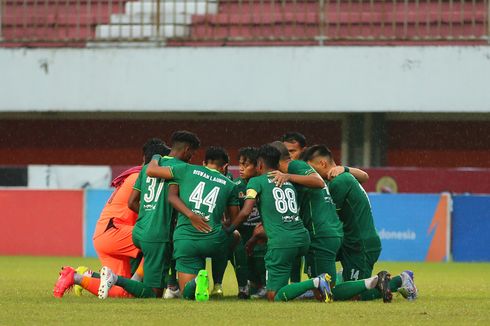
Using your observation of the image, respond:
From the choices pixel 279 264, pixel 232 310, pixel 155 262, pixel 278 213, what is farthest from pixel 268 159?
pixel 232 310

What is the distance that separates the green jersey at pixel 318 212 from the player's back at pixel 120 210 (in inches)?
74.1

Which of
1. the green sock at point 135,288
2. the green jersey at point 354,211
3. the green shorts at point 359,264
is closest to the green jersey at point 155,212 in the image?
the green sock at point 135,288

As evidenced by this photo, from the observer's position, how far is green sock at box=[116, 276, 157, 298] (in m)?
12.0

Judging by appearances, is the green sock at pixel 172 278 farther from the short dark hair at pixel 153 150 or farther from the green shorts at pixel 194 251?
the short dark hair at pixel 153 150

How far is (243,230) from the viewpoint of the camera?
507 inches

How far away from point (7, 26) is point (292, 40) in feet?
18.1

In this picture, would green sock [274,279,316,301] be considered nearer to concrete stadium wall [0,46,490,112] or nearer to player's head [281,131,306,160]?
player's head [281,131,306,160]

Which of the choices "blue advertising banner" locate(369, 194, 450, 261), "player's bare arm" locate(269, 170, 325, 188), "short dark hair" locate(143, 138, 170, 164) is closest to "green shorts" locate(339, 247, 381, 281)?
"player's bare arm" locate(269, 170, 325, 188)

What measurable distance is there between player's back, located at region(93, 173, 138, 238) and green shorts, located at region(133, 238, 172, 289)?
904 mm

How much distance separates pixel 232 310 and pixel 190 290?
1241mm

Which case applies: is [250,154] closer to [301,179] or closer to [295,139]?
[301,179]

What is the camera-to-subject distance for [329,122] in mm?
23938

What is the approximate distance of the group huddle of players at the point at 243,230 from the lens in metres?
11.8

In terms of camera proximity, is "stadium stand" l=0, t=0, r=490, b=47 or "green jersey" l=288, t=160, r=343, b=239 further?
"stadium stand" l=0, t=0, r=490, b=47
